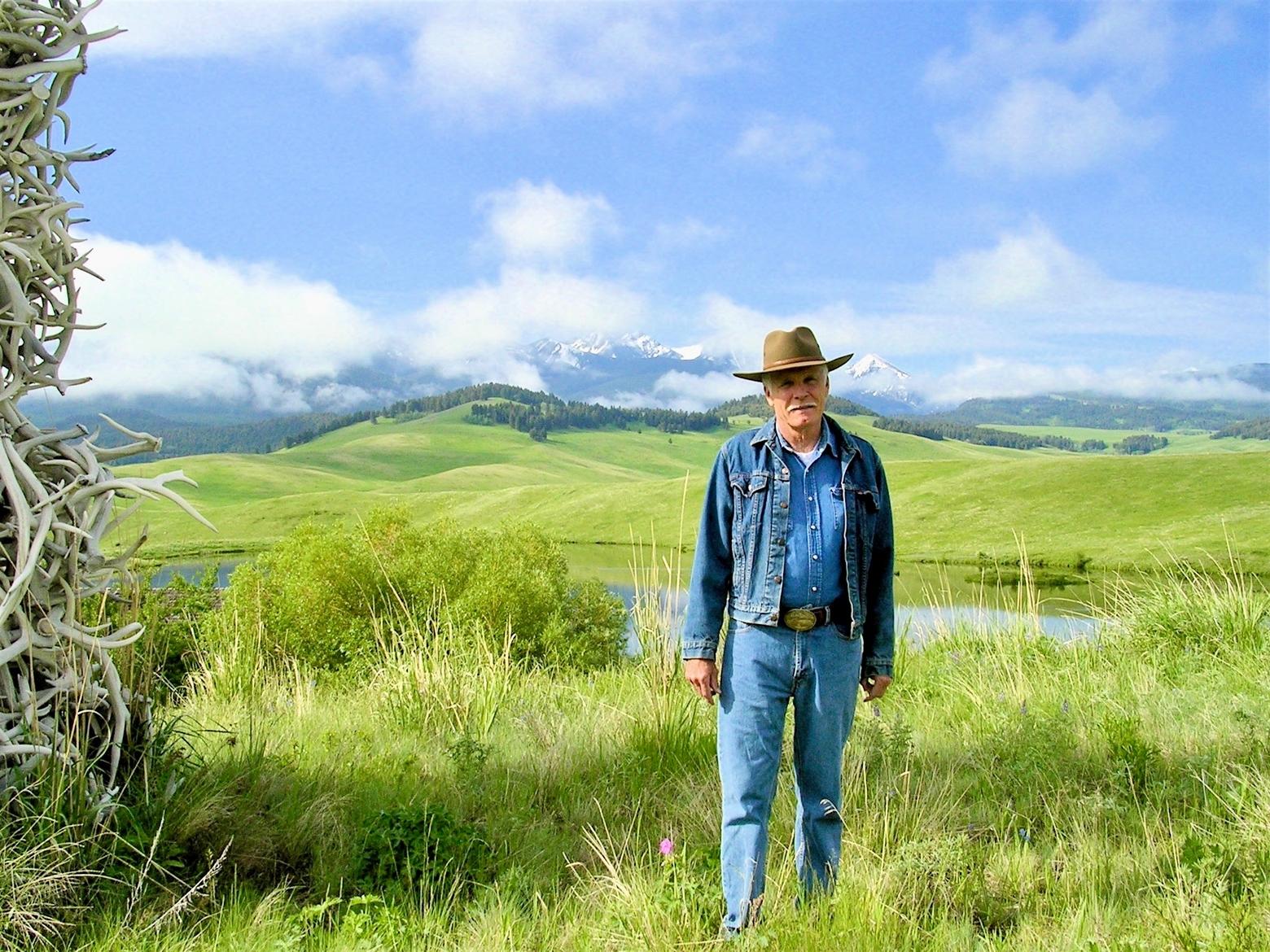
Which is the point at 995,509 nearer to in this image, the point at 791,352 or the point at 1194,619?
the point at 1194,619

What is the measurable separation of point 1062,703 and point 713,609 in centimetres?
384

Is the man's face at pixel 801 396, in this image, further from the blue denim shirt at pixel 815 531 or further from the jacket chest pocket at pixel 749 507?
the jacket chest pocket at pixel 749 507

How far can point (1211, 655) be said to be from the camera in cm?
816

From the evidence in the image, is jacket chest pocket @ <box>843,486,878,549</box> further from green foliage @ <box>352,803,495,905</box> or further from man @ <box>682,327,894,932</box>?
green foliage @ <box>352,803,495,905</box>

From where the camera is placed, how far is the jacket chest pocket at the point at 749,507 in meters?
3.52

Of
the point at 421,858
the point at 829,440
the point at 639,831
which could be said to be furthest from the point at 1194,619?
the point at 421,858

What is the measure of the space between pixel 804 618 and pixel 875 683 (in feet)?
1.93

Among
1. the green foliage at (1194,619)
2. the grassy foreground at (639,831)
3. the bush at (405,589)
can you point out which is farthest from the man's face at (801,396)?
the bush at (405,589)

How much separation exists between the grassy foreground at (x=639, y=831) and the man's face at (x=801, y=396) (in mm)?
1693

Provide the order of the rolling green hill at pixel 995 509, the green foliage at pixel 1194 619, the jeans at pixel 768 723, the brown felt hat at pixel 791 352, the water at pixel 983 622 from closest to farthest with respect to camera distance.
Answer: the jeans at pixel 768 723, the brown felt hat at pixel 791 352, the green foliage at pixel 1194 619, the water at pixel 983 622, the rolling green hill at pixel 995 509

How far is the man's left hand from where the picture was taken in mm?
3723

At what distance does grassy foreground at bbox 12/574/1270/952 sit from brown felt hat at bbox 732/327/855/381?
6.23ft

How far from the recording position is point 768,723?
3.42 meters

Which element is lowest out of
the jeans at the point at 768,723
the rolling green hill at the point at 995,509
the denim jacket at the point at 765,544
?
the rolling green hill at the point at 995,509
